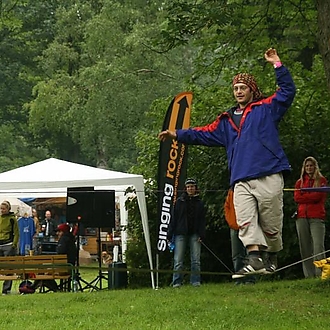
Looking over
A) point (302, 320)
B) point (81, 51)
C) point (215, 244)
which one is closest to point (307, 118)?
point (215, 244)

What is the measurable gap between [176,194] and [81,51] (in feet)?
97.4

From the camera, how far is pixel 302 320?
7492 millimetres

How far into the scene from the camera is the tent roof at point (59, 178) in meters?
15.0

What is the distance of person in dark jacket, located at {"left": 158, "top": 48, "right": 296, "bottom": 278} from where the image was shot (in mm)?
6391

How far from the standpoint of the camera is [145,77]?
38.6 m

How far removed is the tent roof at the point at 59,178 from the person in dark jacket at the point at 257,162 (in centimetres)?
798

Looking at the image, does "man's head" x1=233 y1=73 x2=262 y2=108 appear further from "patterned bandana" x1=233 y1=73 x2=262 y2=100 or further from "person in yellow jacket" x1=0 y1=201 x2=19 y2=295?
"person in yellow jacket" x1=0 y1=201 x2=19 y2=295

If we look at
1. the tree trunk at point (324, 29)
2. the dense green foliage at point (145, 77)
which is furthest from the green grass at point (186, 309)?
the dense green foliage at point (145, 77)

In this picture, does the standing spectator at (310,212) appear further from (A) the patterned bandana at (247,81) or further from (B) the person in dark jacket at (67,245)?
(A) the patterned bandana at (247,81)

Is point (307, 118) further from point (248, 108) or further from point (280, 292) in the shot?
point (248, 108)

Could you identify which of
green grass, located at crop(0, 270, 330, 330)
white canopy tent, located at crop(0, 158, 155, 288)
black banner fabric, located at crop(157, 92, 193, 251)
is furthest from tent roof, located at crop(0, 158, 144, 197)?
green grass, located at crop(0, 270, 330, 330)

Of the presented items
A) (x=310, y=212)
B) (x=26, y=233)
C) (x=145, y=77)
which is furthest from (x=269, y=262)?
(x=145, y=77)

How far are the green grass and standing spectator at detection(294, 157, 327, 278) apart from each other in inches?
33.1

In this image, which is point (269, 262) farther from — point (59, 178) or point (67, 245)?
point (59, 178)
